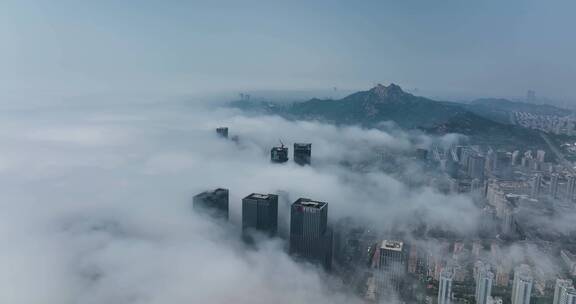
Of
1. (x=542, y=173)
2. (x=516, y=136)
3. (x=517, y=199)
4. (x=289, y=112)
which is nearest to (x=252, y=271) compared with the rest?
(x=517, y=199)

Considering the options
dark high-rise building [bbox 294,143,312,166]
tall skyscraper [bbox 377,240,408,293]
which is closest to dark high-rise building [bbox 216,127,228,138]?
dark high-rise building [bbox 294,143,312,166]

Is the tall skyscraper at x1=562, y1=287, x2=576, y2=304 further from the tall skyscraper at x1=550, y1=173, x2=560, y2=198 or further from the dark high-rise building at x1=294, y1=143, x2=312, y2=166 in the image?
the dark high-rise building at x1=294, y1=143, x2=312, y2=166

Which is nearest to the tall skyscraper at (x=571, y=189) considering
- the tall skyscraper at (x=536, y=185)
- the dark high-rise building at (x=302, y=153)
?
the tall skyscraper at (x=536, y=185)

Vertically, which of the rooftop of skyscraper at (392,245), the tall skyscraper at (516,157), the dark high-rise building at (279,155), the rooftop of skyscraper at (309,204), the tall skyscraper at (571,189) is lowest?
the rooftop of skyscraper at (392,245)

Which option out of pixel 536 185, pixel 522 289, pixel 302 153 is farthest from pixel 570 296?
pixel 302 153

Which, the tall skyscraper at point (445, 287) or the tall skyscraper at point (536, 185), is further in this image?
the tall skyscraper at point (536, 185)

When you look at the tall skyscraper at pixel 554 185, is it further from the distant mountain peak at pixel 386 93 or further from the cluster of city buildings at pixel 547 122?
the distant mountain peak at pixel 386 93
